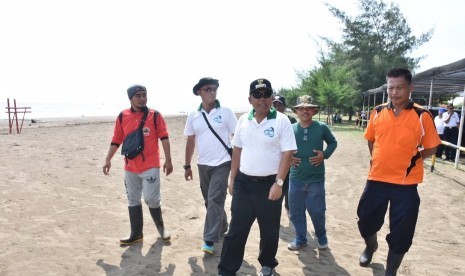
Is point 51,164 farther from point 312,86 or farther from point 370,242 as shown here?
point 312,86

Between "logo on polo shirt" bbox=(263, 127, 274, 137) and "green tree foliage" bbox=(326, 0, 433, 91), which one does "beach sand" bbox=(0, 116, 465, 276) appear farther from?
"green tree foliage" bbox=(326, 0, 433, 91)

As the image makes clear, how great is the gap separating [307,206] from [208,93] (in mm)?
1811

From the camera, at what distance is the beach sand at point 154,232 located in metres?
3.86

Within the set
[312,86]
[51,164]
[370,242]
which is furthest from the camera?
[312,86]

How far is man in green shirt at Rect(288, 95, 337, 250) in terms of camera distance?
4203mm

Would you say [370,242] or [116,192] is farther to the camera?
[116,192]

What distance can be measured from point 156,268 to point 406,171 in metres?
2.69

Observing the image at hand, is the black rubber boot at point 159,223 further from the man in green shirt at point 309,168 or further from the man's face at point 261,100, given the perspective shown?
the man's face at point 261,100

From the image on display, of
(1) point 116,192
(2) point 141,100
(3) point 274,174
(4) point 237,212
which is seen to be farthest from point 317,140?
(1) point 116,192

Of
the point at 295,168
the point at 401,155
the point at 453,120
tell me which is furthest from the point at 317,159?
the point at 453,120

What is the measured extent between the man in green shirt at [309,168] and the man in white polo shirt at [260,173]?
0.96 metres

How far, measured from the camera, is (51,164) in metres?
9.06

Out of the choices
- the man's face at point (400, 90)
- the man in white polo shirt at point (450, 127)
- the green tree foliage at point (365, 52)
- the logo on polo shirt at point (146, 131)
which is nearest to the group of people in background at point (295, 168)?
the man's face at point (400, 90)

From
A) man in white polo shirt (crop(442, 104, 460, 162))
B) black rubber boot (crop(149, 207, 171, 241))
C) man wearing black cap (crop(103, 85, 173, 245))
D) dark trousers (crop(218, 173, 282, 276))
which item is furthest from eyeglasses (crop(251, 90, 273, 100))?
man in white polo shirt (crop(442, 104, 460, 162))
